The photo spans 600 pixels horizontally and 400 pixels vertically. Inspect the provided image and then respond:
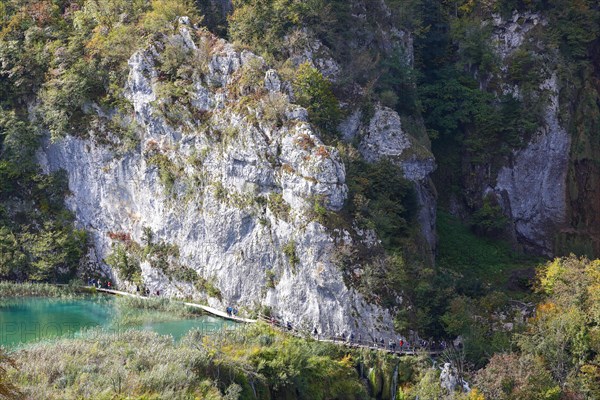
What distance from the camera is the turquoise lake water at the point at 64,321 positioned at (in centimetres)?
3741

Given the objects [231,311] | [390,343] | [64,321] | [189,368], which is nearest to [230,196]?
[231,311]

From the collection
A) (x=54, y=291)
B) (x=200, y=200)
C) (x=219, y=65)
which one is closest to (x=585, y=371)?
(x=200, y=200)

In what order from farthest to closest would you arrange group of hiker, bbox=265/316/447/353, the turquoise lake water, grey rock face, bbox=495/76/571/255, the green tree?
grey rock face, bbox=495/76/571/255
the green tree
the turquoise lake water
group of hiker, bbox=265/316/447/353

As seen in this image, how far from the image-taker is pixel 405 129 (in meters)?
46.7

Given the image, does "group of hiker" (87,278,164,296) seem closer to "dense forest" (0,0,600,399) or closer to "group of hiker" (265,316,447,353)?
"dense forest" (0,0,600,399)

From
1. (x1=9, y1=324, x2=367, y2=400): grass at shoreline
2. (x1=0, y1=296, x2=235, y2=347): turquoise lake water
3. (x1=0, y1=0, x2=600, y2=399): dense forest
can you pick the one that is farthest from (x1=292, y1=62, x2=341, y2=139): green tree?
(x1=9, y1=324, x2=367, y2=400): grass at shoreline

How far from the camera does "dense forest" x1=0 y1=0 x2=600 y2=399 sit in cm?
3591

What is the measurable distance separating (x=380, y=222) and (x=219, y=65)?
1309cm

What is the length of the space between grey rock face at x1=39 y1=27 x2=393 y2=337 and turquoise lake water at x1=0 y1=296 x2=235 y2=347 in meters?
2.76

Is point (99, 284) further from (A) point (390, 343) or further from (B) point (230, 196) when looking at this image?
(A) point (390, 343)

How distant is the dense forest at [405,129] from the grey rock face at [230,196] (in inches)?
22.3

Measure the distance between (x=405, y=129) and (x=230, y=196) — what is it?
11.5 metres

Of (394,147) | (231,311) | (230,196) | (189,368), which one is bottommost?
(189,368)

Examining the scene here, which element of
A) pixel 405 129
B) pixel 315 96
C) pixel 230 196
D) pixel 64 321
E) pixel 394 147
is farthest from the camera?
pixel 405 129
